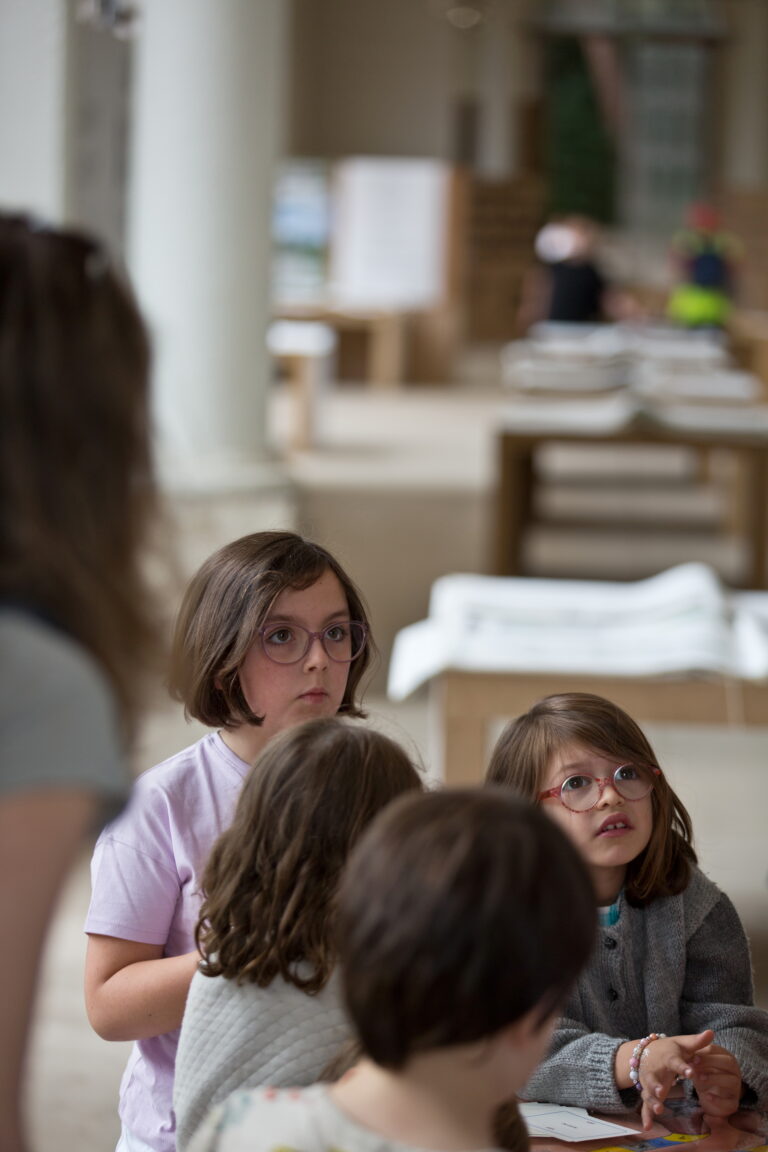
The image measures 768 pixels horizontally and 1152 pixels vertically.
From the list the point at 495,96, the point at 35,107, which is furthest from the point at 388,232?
the point at 35,107

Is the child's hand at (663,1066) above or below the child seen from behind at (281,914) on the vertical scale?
below

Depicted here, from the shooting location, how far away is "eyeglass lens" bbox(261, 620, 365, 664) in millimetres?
1491

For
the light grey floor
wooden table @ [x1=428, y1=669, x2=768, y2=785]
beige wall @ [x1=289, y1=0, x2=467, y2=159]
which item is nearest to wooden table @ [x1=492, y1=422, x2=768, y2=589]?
the light grey floor

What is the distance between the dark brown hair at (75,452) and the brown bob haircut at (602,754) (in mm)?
605

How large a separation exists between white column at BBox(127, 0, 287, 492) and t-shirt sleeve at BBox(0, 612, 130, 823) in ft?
14.9

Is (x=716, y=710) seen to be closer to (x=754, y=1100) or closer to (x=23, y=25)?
(x=754, y=1100)

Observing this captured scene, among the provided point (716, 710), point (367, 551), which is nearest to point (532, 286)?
point (367, 551)

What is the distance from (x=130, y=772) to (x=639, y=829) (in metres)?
0.69

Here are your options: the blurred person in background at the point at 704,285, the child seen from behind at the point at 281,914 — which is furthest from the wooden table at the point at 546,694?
the blurred person in background at the point at 704,285

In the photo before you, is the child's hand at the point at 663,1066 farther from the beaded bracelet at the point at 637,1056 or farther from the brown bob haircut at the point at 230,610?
the brown bob haircut at the point at 230,610

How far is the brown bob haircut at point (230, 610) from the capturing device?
1.48 m

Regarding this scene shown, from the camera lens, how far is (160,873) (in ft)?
4.70

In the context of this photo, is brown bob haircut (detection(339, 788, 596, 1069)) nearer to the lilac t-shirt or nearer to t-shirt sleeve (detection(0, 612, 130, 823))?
t-shirt sleeve (detection(0, 612, 130, 823))

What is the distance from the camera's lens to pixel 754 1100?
1461mm
